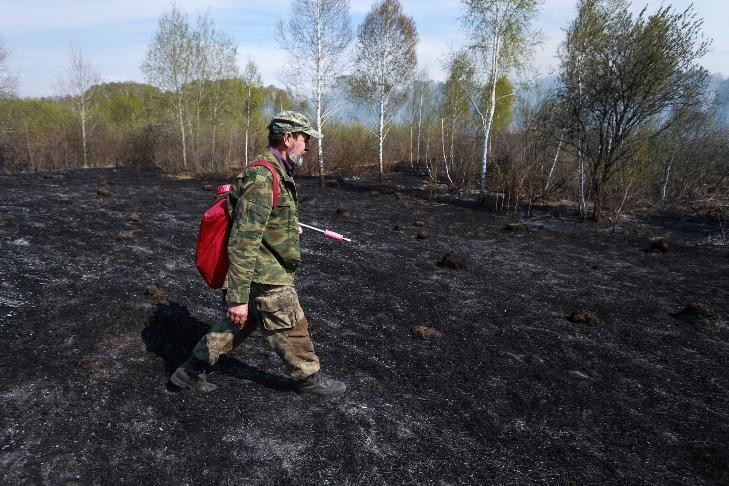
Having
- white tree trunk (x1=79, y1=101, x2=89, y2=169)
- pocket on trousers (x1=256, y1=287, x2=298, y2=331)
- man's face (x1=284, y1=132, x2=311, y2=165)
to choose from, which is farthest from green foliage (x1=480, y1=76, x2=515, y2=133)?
pocket on trousers (x1=256, y1=287, x2=298, y2=331)

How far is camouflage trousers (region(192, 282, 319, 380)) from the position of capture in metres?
2.79

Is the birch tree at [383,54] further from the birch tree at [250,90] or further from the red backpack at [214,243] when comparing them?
the red backpack at [214,243]

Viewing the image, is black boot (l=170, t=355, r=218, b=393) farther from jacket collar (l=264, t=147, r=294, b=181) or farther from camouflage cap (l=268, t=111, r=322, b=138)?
camouflage cap (l=268, t=111, r=322, b=138)

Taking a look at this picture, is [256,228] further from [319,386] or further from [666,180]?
[666,180]

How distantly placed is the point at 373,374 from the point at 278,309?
143 centimetres

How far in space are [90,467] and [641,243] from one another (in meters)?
11.6

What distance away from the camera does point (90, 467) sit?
2.46 meters

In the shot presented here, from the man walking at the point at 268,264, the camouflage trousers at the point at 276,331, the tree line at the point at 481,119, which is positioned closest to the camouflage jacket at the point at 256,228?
the man walking at the point at 268,264

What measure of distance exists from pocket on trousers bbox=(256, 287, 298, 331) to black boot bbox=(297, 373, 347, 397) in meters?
0.57

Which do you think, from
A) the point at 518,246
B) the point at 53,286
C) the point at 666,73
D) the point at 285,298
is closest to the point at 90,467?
the point at 285,298

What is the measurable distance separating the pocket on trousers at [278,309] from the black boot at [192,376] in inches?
27.0

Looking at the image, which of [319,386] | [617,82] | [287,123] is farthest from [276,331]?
[617,82]

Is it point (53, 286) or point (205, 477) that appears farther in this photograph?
point (53, 286)

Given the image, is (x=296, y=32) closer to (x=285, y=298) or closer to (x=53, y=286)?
(x=53, y=286)
